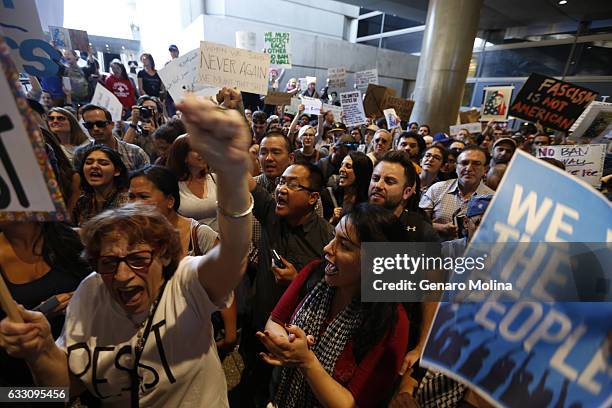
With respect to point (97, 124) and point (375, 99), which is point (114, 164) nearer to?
point (97, 124)

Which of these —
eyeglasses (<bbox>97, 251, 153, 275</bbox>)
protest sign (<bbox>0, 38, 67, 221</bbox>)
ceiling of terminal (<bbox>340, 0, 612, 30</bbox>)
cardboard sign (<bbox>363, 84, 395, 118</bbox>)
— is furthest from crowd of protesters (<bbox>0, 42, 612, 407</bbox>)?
ceiling of terminal (<bbox>340, 0, 612, 30</bbox>)

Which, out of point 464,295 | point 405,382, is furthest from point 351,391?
point 464,295

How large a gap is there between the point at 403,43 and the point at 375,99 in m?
12.1

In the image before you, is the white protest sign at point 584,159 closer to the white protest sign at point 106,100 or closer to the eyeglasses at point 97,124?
the eyeglasses at point 97,124

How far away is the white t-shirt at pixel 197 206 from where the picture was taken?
2.32 meters

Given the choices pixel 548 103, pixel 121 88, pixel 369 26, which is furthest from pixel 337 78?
pixel 369 26

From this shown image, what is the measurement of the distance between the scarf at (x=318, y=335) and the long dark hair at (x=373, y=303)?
0.05m

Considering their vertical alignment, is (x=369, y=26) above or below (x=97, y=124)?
above

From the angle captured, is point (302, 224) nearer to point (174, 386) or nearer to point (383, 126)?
point (174, 386)

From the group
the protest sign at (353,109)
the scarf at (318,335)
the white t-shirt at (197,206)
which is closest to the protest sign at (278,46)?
the protest sign at (353,109)

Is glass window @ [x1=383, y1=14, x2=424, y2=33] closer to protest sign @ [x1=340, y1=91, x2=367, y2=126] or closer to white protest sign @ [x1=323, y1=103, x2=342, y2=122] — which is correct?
white protest sign @ [x1=323, y1=103, x2=342, y2=122]

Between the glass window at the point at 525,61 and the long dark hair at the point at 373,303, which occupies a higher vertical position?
the glass window at the point at 525,61

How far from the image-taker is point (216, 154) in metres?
0.75

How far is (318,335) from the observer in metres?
1.40
